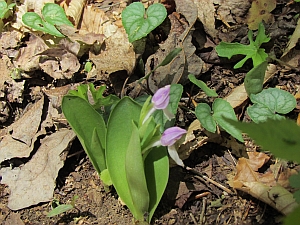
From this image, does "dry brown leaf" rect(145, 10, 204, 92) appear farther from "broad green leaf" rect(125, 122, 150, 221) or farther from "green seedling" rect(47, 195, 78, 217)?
"green seedling" rect(47, 195, 78, 217)

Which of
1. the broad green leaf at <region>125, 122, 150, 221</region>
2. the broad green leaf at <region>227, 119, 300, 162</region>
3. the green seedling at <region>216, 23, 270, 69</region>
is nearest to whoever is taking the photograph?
the broad green leaf at <region>227, 119, 300, 162</region>

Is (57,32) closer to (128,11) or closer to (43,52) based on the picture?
(43,52)

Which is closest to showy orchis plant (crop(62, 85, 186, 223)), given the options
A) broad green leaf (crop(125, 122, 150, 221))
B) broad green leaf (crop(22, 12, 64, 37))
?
broad green leaf (crop(125, 122, 150, 221))

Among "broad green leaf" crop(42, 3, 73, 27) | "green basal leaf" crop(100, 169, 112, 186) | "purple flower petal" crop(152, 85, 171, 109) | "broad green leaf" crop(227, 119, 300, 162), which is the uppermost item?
"broad green leaf" crop(227, 119, 300, 162)

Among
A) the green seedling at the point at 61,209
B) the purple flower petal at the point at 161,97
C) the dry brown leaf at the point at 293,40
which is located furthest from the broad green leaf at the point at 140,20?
the green seedling at the point at 61,209

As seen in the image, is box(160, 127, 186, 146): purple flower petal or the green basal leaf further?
the green basal leaf

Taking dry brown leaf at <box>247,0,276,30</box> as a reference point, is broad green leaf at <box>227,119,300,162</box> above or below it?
above

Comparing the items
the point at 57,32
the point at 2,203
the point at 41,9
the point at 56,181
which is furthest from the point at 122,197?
the point at 41,9

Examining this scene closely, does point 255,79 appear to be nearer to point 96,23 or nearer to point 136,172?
point 136,172
